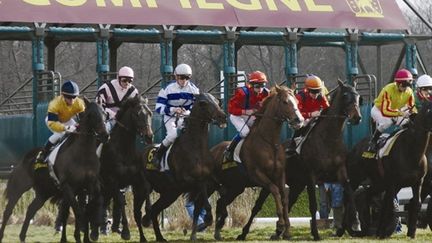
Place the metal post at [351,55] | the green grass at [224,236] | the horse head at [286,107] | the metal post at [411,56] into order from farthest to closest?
the metal post at [411,56] < the metal post at [351,55] < the green grass at [224,236] < the horse head at [286,107]

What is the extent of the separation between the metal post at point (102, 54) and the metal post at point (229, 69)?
6.19 ft

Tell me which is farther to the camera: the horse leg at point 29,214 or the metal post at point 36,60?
the metal post at point 36,60

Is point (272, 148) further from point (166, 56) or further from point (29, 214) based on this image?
point (166, 56)

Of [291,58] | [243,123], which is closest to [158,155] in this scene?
[243,123]

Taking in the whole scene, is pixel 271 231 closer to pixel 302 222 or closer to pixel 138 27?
pixel 302 222

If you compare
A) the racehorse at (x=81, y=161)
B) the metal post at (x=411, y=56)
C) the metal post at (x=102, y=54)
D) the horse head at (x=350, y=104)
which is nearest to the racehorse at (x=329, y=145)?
the horse head at (x=350, y=104)

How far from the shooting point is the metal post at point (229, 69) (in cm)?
2116

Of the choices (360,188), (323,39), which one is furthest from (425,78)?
(323,39)

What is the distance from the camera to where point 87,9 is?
2156cm

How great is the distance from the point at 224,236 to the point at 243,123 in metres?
1.53

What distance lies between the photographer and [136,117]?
1539 cm

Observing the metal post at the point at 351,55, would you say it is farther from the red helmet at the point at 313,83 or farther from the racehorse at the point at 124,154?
the racehorse at the point at 124,154

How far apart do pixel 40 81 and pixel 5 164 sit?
148 cm

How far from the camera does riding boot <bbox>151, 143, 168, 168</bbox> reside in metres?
16.3
